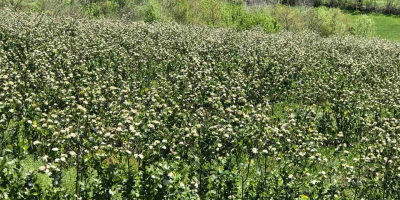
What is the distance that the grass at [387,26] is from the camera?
70.8 meters

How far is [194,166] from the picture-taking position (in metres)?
7.37

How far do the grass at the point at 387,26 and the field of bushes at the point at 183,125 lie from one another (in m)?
57.9

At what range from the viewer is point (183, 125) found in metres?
9.48

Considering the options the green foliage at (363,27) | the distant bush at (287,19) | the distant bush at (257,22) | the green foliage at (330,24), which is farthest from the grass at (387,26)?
the distant bush at (257,22)

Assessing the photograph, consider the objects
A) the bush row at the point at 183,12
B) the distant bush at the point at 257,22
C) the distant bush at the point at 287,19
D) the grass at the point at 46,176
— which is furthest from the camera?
the distant bush at the point at 287,19

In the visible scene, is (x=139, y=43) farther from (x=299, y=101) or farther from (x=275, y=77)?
(x=299, y=101)

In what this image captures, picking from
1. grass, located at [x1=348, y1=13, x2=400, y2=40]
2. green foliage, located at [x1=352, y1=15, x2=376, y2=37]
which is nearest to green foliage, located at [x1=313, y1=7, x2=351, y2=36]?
green foliage, located at [x1=352, y1=15, x2=376, y2=37]

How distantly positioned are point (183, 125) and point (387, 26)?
82.3 meters

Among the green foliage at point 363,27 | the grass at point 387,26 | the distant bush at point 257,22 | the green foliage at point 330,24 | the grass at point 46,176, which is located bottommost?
the grass at point 387,26

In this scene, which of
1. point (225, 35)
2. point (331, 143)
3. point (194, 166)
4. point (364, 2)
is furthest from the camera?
point (364, 2)

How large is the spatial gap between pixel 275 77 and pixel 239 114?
7.52 m

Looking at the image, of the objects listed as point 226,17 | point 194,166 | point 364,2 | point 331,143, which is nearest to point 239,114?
point 194,166

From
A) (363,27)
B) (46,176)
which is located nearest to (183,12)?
(363,27)

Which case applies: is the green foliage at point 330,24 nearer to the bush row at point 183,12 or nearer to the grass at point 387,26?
the bush row at point 183,12
